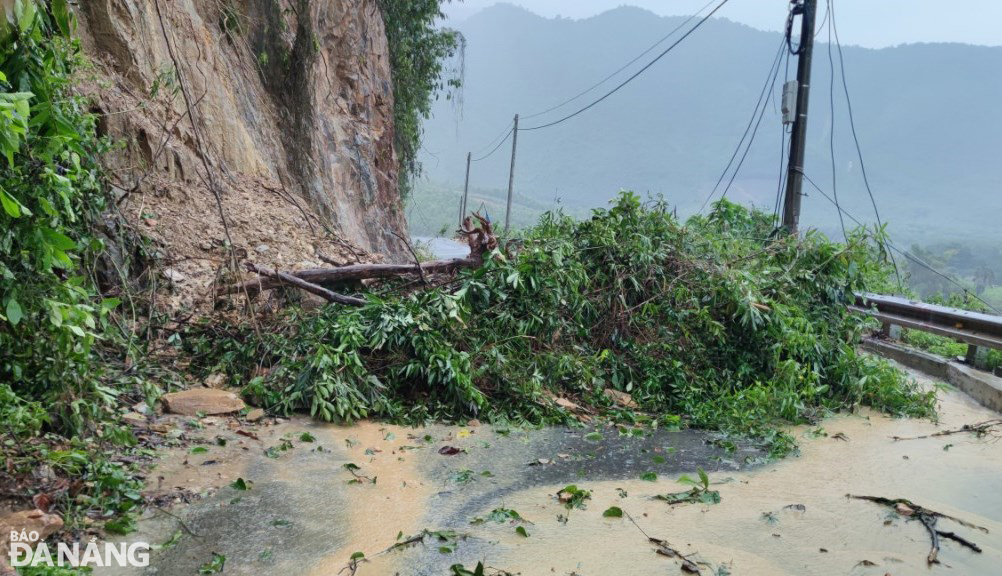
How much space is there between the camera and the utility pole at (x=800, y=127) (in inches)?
422

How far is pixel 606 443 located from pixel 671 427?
2.80 feet

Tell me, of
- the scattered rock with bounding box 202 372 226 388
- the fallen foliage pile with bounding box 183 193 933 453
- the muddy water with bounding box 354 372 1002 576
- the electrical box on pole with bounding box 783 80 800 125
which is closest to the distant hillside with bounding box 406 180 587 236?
the electrical box on pole with bounding box 783 80 800 125

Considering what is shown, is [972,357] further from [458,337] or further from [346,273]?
[346,273]

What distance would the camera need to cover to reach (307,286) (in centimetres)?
705

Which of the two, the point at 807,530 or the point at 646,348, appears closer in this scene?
the point at 807,530

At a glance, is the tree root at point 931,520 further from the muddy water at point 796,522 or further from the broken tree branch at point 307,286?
the broken tree branch at point 307,286

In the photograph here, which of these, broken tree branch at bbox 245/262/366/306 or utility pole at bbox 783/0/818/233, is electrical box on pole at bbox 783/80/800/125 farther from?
broken tree branch at bbox 245/262/366/306

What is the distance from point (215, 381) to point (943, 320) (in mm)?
8244

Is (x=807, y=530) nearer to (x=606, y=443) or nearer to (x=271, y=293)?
(x=606, y=443)

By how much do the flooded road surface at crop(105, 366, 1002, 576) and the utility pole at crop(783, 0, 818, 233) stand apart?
18.0 ft

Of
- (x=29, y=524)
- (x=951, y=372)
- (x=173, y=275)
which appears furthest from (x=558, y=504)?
(x=951, y=372)

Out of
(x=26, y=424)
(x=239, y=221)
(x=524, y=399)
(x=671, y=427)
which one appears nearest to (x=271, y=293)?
(x=239, y=221)

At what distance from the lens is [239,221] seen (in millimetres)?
8922

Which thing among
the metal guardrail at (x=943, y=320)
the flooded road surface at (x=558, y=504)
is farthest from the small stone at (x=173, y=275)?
the metal guardrail at (x=943, y=320)
